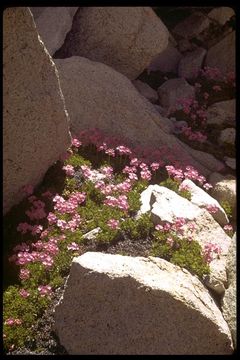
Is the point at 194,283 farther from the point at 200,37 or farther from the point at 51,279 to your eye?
the point at 200,37

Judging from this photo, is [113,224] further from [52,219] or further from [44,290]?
[44,290]

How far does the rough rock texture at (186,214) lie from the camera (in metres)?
9.80

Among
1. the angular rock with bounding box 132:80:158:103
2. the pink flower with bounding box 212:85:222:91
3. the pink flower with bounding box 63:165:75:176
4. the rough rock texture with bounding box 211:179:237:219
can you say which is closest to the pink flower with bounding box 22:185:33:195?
the pink flower with bounding box 63:165:75:176

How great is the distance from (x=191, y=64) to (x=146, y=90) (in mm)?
2882

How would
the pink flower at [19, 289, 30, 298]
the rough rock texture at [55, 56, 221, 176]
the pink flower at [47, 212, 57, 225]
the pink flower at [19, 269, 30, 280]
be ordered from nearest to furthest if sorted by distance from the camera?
the pink flower at [19, 289, 30, 298] → the pink flower at [19, 269, 30, 280] → the pink flower at [47, 212, 57, 225] → the rough rock texture at [55, 56, 221, 176]

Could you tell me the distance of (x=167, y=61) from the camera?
19.0 metres

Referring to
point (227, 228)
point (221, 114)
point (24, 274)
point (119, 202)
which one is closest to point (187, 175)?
point (227, 228)

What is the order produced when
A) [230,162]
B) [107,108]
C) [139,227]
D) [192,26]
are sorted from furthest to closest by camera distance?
[192,26] < [230,162] < [107,108] < [139,227]

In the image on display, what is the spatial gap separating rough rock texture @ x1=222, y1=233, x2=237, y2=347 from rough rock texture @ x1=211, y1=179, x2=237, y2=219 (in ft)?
9.85

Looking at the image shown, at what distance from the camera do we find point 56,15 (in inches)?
607

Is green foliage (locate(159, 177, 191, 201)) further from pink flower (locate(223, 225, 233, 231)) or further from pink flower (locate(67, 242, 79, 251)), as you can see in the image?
pink flower (locate(67, 242, 79, 251))

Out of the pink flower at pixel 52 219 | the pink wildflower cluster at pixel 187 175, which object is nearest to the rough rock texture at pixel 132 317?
the pink flower at pixel 52 219

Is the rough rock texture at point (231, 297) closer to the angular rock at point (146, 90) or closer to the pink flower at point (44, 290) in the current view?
the pink flower at point (44, 290)

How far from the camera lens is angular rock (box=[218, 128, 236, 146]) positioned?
14.5 m
